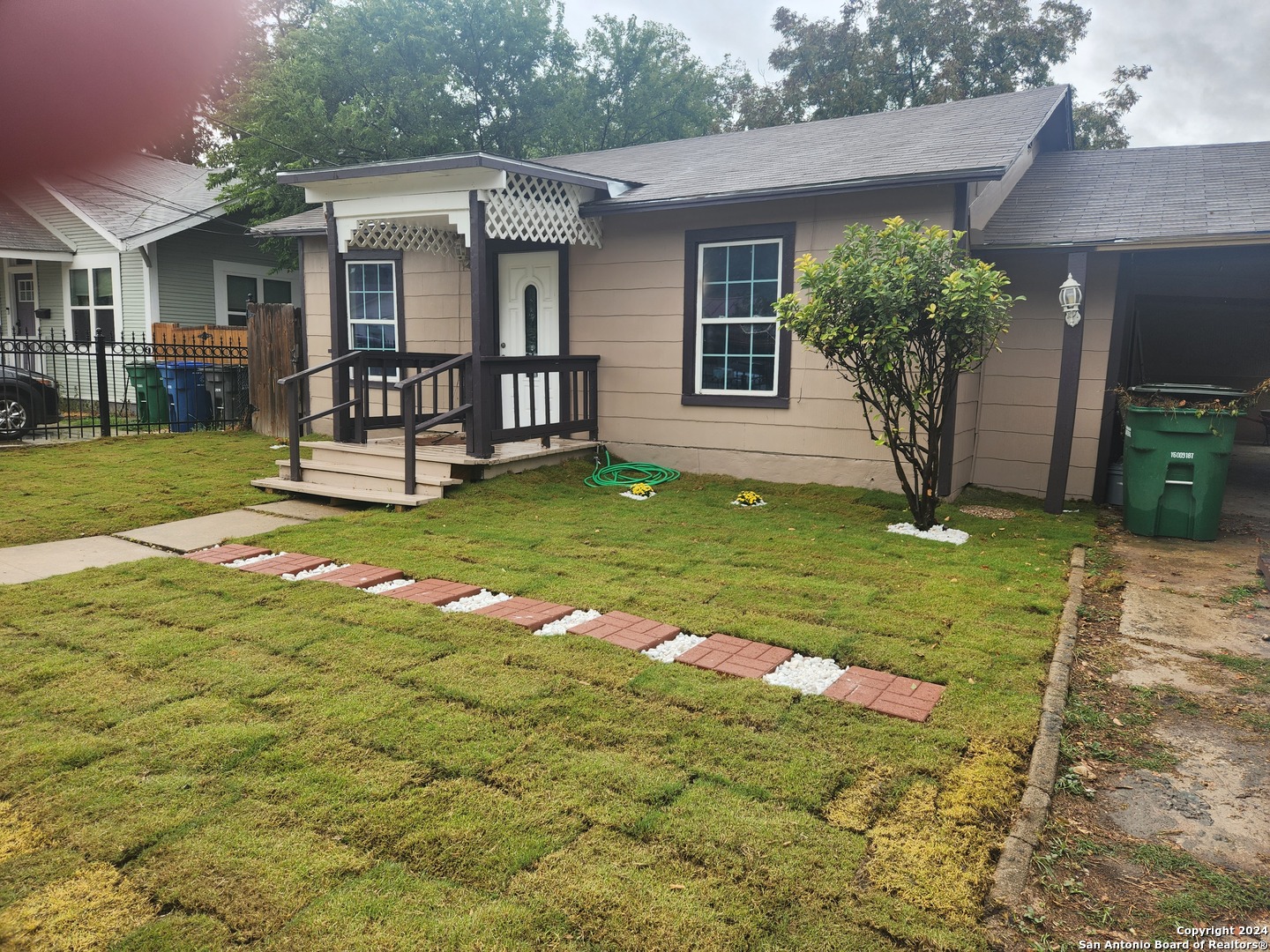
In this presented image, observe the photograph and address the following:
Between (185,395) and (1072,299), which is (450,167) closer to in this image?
(1072,299)

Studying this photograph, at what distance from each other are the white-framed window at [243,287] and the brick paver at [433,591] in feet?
41.1

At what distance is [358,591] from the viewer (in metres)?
4.79

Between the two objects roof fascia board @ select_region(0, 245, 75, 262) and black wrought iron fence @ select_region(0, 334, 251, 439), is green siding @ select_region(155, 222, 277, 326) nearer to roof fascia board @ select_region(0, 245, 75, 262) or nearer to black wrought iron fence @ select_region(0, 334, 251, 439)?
black wrought iron fence @ select_region(0, 334, 251, 439)

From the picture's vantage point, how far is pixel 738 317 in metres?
8.44

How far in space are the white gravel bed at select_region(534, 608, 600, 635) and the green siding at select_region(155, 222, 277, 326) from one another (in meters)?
13.8

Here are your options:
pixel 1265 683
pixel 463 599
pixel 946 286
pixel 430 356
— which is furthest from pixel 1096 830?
pixel 430 356

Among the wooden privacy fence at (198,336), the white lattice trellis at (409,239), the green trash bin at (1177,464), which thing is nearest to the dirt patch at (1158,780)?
the green trash bin at (1177,464)

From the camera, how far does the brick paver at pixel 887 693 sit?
11.1ft

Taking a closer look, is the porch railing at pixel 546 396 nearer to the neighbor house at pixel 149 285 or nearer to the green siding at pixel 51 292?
the neighbor house at pixel 149 285

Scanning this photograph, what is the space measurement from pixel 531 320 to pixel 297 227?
375cm

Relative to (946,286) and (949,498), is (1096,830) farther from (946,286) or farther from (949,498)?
(949,498)

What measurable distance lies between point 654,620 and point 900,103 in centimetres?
2355

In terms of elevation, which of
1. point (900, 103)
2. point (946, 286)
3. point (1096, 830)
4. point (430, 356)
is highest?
point (900, 103)

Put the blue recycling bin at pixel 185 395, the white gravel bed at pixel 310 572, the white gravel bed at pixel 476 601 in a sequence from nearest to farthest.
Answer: the white gravel bed at pixel 476 601 < the white gravel bed at pixel 310 572 < the blue recycling bin at pixel 185 395
